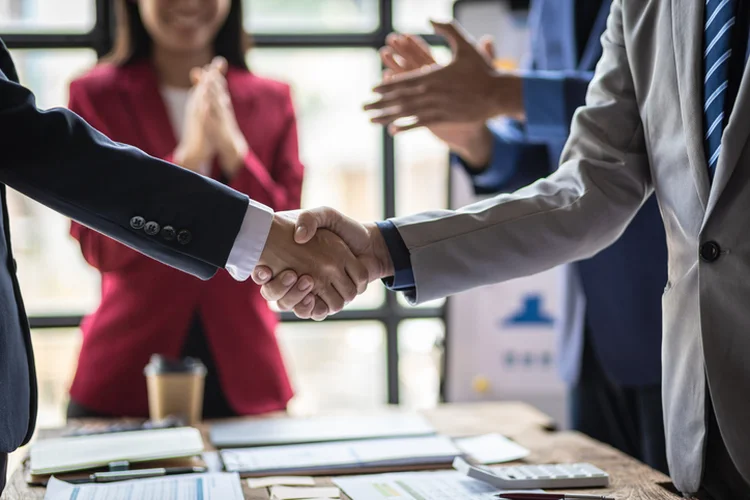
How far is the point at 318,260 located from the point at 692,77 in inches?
27.9

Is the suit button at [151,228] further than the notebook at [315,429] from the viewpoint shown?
No

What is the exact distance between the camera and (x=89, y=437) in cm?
154

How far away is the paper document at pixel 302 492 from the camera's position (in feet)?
3.97

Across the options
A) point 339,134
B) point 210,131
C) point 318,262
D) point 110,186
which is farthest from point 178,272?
point 339,134

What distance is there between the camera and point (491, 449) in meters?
1.50

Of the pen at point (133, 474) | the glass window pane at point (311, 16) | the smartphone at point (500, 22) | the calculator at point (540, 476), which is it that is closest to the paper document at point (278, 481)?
the pen at point (133, 474)

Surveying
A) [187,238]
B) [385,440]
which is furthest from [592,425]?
[187,238]

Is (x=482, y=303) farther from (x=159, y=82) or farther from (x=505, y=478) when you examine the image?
(x=505, y=478)

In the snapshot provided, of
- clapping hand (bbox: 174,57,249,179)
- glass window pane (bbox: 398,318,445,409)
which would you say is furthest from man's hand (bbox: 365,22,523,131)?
glass window pane (bbox: 398,318,445,409)

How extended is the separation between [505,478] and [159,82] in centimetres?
166

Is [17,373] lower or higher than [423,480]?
higher

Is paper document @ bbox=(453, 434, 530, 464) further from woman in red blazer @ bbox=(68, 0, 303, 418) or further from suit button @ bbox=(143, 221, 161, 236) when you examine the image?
woman in red blazer @ bbox=(68, 0, 303, 418)

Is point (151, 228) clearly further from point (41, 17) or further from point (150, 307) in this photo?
point (41, 17)

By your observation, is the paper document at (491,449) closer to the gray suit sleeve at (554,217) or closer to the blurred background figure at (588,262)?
the gray suit sleeve at (554,217)
